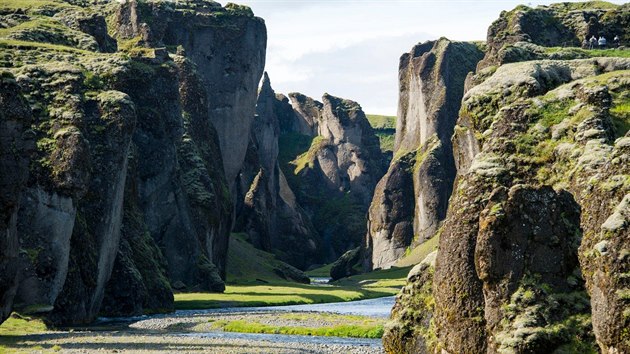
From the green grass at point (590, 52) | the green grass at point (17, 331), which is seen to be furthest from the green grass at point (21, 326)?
the green grass at point (590, 52)

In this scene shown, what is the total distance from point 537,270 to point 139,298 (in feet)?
263

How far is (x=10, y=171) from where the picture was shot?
6931cm

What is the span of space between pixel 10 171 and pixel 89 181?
35.3m

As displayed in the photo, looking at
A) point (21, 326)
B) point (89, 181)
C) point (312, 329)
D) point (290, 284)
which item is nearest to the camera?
point (21, 326)

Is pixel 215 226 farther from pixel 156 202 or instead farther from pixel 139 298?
pixel 139 298

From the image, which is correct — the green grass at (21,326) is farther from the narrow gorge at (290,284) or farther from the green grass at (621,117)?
the green grass at (621,117)

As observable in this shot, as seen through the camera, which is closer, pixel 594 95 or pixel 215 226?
pixel 594 95

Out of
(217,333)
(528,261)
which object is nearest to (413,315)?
(528,261)

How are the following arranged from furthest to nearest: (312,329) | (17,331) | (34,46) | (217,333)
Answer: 1. (34,46)
2. (312,329)
3. (217,333)
4. (17,331)

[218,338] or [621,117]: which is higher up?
[621,117]

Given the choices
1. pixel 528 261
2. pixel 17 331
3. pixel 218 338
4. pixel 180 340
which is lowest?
pixel 218 338

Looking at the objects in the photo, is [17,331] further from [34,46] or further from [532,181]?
[34,46]

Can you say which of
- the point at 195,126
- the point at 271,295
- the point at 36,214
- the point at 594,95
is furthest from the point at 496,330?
the point at 195,126

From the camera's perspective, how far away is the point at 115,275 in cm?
11575
